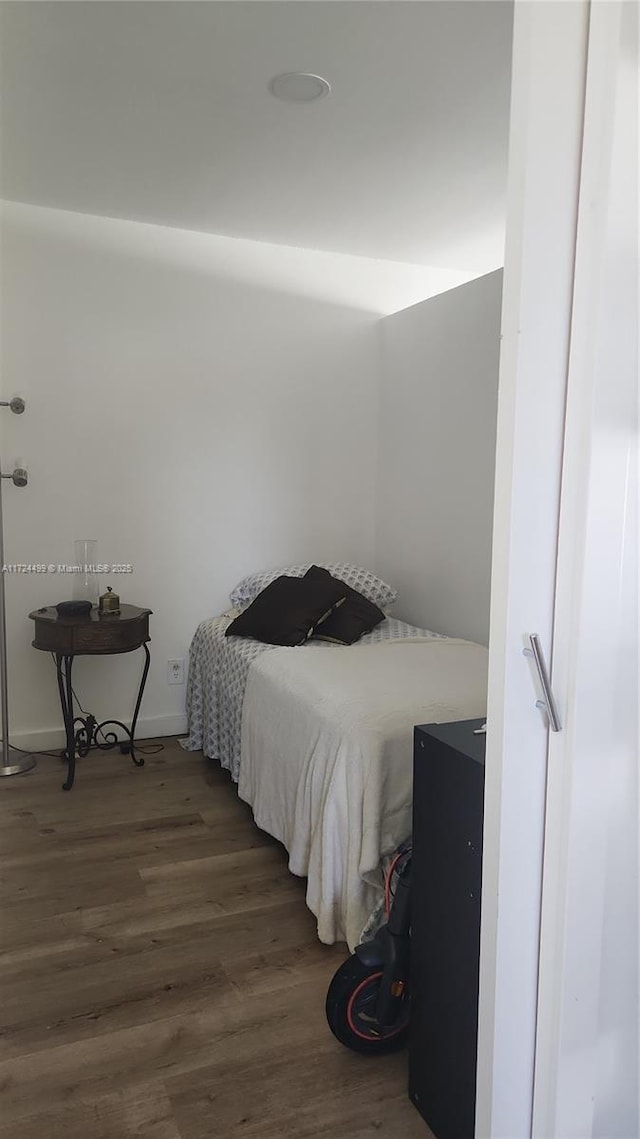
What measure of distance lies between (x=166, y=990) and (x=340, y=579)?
210cm

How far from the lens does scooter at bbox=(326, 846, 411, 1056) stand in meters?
1.57

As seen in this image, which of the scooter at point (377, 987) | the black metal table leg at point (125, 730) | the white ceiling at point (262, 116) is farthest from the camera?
the black metal table leg at point (125, 730)

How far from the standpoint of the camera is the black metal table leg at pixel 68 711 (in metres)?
3.11

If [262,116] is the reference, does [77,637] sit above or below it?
below

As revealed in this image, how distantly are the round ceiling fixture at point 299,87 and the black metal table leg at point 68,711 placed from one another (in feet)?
7.21

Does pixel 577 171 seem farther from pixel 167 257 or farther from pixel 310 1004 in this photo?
pixel 167 257

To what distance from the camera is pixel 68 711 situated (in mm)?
3262

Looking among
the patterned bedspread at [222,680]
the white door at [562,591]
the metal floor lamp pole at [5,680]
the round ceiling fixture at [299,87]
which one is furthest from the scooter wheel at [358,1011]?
the round ceiling fixture at [299,87]

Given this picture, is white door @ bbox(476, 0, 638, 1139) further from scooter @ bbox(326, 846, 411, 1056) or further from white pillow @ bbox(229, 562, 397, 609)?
white pillow @ bbox(229, 562, 397, 609)

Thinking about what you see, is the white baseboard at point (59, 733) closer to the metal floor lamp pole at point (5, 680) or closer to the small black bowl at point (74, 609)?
the metal floor lamp pole at point (5, 680)

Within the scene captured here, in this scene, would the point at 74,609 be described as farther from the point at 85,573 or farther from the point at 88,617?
the point at 85,573

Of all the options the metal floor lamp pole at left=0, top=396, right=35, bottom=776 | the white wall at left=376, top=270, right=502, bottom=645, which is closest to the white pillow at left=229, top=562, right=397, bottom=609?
the white wall at left=376, top=270, right=502, bottom=645

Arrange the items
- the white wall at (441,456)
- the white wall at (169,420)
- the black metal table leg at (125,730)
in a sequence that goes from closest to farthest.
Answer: the white wall at (441,456), the white wall at (169,420), the black metal table leg at (125,730)

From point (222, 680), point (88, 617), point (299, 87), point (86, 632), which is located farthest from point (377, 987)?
point (299, 87)
